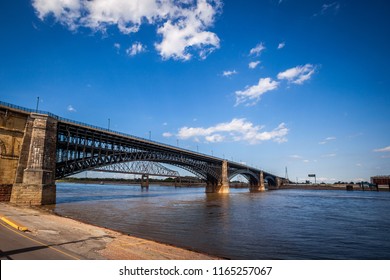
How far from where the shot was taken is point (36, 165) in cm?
3578

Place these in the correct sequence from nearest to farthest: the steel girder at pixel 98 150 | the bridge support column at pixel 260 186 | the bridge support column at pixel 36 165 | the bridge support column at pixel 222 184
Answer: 1. the bridge support column at pixel 36 165
2. the steel girder at pixel 98 150
3. the bridge support column at pixel 222 184
4. the bridge support column at pixel 260 186

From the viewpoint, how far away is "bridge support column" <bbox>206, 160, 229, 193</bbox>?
4205 inches

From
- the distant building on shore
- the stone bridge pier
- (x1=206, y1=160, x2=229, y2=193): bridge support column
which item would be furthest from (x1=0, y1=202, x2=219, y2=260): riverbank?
the distant building on shore

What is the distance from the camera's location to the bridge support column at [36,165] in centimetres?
3406

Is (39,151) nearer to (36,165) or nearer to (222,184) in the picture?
(36,165)

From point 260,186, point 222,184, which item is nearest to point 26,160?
point 222,184

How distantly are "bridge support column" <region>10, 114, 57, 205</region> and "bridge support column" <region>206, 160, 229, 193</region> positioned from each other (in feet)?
255

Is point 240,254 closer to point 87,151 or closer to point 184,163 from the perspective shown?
point 87,151

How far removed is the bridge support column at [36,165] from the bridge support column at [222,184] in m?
77.6

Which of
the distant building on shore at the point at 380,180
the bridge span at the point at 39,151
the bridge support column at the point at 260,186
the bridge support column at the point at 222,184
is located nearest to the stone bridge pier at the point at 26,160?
the bridge span at the point at 39,151

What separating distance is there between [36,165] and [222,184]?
266ft

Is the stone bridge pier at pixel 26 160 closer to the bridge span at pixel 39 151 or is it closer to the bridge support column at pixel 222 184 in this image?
the bridge span at pixel 39 151

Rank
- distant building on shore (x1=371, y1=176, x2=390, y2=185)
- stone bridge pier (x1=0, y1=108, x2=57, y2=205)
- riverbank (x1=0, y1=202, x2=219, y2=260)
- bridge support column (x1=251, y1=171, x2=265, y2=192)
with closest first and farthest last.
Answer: riverbank (x1=0, y1=202, x2=219, y2=260), stone bridge pier (x1=0, y1=108, x2=57, y2=205), bridge support column (x1=251, y1=171, x2=265, y2=192), distant building on shore (x1=371, y1=176, x2=390, y2=185)

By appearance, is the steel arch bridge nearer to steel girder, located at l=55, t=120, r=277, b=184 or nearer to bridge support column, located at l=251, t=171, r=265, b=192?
steel girder, located at l=55, t=120, r=277, b=184
